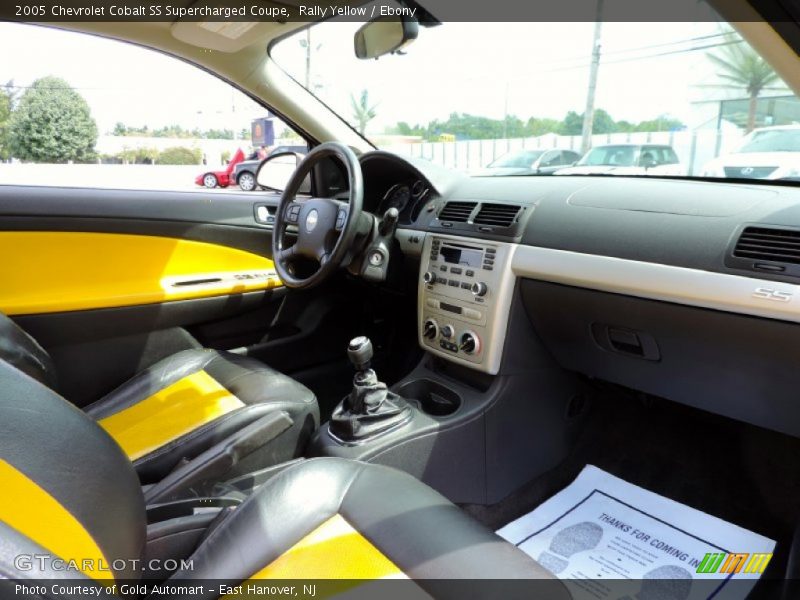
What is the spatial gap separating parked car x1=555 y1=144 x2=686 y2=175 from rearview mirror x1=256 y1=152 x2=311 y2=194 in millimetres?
1072

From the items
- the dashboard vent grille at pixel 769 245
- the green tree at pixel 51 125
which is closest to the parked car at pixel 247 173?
the green tree at pixel 51 125

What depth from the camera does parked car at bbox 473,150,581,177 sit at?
6.34ft

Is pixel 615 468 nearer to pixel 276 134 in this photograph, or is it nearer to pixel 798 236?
pixel 798 236

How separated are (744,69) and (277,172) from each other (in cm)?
174

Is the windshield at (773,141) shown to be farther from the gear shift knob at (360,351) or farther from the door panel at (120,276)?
the door panel at (120,276)

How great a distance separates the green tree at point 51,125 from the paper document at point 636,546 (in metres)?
1.91

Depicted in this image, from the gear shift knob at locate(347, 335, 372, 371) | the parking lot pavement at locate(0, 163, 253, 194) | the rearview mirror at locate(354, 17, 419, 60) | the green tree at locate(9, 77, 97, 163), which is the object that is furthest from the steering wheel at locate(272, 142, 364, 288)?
the green tree at locate(9, 77, 97, 163)

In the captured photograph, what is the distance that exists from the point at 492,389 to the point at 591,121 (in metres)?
0.90

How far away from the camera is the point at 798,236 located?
3.68ft

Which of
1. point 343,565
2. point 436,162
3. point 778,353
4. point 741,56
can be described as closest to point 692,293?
point 778,353

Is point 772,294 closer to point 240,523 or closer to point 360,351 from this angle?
point 360,351

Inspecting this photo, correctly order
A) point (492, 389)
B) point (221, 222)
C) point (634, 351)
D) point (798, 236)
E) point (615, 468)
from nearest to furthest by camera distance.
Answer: point (798, 236) < point (634, 351) < point (492, 389) < point (615, 468) < point (221, 222)

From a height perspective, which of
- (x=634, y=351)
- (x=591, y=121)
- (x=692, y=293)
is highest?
(x=591, y=121)

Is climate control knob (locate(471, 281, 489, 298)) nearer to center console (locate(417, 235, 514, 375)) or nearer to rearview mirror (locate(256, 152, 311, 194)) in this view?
center console (locate(417, 235, 514, 375))
